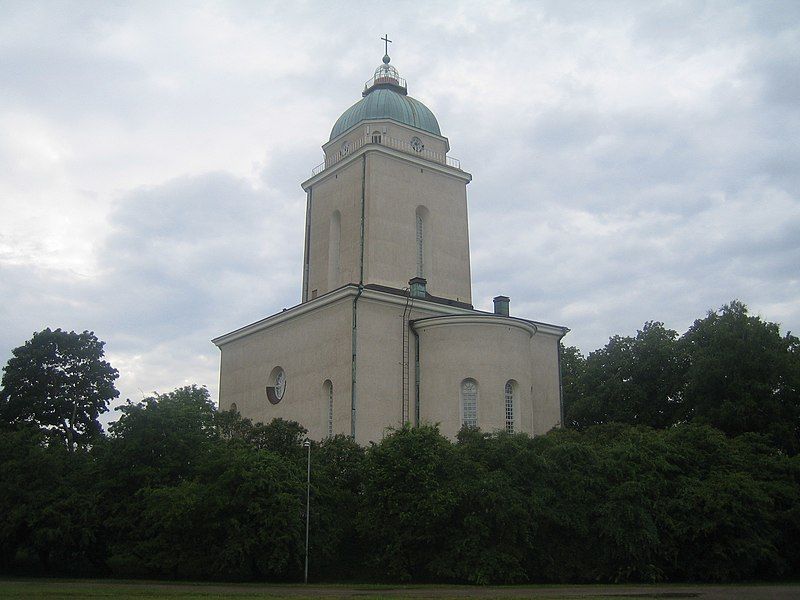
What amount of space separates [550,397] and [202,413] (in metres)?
17.4

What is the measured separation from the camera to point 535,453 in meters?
29.8

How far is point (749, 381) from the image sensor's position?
39062 mm

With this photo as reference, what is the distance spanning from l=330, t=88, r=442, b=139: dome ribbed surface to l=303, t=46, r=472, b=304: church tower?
5cm

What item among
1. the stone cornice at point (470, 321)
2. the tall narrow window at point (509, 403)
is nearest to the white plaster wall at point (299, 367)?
the stone cornice at point (470, 321)

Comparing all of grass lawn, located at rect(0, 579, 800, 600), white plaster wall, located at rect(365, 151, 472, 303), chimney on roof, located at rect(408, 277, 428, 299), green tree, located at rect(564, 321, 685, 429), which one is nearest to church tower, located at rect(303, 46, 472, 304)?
white plaster wall, located at rect(365, 151, 472, 303)

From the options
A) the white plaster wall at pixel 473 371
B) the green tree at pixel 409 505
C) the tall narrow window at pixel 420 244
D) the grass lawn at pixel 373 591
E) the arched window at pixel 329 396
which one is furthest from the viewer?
the tall narrow window at pixel 420 244

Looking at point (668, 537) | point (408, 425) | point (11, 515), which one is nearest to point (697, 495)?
point (668, 537)

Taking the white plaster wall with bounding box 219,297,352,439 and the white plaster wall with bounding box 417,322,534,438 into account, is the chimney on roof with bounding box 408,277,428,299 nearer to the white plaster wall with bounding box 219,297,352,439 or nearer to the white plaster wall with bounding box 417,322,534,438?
the white plaster wall with bounding box 417,322,534,438

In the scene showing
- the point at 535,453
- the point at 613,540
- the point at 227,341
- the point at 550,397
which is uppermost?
the point at 227,341

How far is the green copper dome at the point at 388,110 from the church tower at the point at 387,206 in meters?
0.06

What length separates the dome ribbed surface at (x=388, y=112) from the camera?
148 ft

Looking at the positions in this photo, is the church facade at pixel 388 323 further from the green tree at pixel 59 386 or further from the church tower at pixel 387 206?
the green tree at pixel 59 386

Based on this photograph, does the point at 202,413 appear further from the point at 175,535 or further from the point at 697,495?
the point at 697,495

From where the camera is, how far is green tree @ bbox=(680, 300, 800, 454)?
125ft
